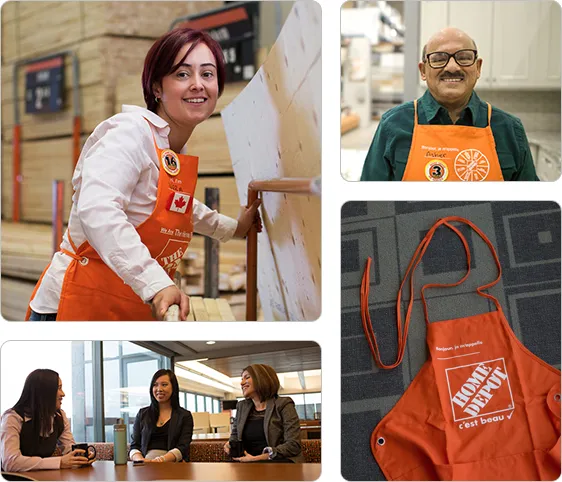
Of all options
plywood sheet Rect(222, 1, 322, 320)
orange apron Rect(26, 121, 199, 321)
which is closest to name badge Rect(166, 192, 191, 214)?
orange apron Rect(26, 121, 199, 321)

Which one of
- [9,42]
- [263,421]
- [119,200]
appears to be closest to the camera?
[119,200]

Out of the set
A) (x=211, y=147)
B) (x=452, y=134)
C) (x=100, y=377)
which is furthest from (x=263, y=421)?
(x=452, y=134)

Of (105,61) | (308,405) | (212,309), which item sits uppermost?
(105,61)

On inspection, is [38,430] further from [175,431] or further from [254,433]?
[254,433]

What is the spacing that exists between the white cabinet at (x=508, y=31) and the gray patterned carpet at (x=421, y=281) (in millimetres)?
267

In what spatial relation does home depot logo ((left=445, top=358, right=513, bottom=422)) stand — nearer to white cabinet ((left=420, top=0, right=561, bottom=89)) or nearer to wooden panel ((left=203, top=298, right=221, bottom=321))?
wooden panel ((left=203, top=298, right=221, bottom=321))

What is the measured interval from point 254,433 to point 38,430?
0.38 m

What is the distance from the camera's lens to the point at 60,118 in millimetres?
1318

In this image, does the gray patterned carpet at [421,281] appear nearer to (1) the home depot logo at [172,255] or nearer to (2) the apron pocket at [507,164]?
(2) the apron pocket at [507,164]

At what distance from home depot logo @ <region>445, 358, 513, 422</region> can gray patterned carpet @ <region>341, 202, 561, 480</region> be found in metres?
0.07

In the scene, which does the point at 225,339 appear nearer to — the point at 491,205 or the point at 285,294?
the point at 285,294

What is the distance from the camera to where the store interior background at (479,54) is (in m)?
1.24

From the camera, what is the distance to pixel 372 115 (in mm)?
1408

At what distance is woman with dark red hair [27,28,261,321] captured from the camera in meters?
1.05
